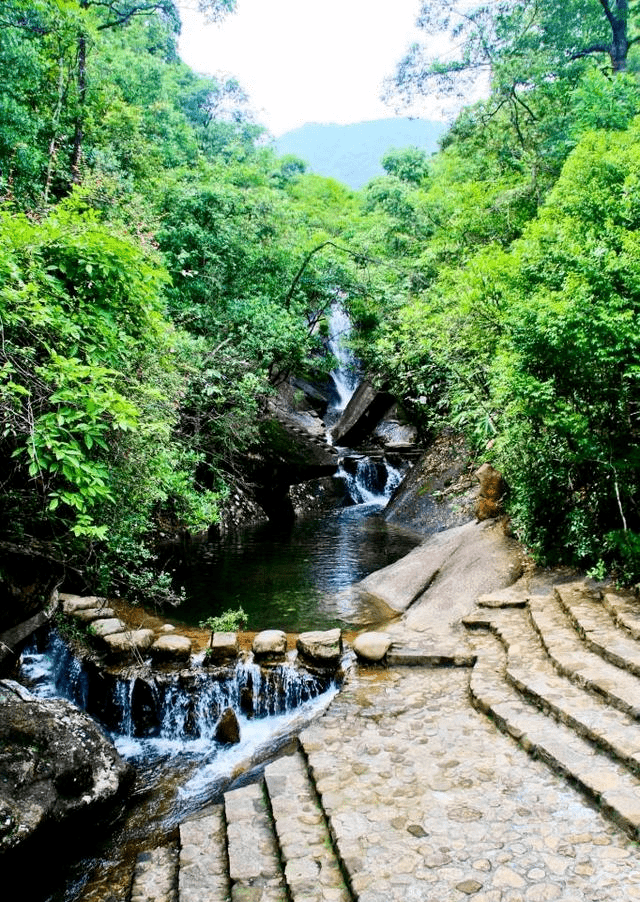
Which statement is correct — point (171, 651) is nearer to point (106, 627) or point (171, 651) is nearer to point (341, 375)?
point (106, 627)

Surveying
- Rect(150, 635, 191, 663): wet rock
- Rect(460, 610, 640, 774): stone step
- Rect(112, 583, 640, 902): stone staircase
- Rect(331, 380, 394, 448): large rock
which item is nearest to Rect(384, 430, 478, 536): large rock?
Rect(331, 380, 394, 448): large rock

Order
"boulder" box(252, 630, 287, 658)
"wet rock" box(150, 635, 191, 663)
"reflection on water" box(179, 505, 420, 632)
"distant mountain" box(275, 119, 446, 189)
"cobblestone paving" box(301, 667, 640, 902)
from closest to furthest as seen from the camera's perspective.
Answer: "cobblestone paving" box(301, 667, 640, 902) → "boulder" box(252, 630, 287, 658) → "wet rock" box(150, 635, 191, 663) → "reflection on water" box(179, 505, 420, 632) → "distant mountain" box(275, 119, 446, 189)

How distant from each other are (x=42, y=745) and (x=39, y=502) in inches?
87.8

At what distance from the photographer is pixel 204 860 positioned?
153 inches

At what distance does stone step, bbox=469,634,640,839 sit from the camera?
343 cm

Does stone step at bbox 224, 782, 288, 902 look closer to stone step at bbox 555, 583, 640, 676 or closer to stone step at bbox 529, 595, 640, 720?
stone step at bbox 529, 595, 640, 720

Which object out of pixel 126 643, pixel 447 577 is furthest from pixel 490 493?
pixel 126 643

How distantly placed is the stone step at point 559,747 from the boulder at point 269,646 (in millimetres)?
2389

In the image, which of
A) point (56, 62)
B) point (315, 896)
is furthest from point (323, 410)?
point (315, 896)

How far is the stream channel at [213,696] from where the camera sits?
4762 mm

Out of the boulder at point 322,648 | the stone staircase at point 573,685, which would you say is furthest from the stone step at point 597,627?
the boulder at point 322,648

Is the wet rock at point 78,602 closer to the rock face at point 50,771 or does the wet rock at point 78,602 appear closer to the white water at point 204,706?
the white water at point 204,706

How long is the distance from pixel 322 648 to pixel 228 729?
1362mm

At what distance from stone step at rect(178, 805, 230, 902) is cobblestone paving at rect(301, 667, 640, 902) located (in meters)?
0.80
